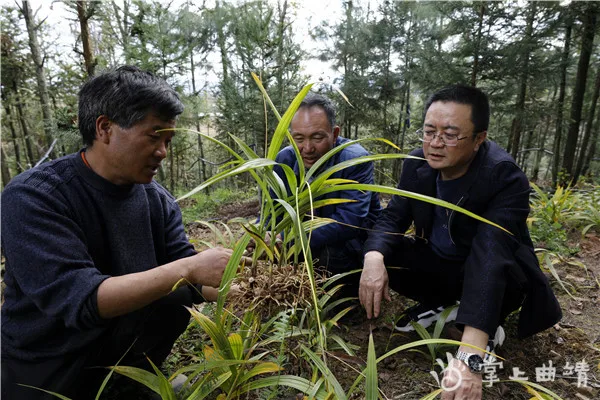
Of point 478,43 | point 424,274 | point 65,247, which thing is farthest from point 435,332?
point 478,43

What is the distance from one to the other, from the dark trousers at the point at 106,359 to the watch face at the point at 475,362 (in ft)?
4.28

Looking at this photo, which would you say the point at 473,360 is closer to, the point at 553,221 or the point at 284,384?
the point at 284,384

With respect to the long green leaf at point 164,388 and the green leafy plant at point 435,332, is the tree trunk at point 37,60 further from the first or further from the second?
the green leafy plant at point 435,332

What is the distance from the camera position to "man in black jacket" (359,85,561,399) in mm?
1500

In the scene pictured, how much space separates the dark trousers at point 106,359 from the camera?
1332 millimetres

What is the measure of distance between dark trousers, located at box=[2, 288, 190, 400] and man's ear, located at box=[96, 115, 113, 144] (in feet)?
2.52

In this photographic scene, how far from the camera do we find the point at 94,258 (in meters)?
1.49

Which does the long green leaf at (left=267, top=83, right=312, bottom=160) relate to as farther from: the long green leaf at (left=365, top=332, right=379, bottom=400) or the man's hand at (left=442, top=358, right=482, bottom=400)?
the man's hand at (left=442, top=358, right=482, bottom=400)

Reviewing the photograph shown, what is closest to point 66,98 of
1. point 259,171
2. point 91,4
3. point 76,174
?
point 91,4

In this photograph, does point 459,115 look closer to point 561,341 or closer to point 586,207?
point 561,341

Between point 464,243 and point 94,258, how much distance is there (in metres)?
1.98

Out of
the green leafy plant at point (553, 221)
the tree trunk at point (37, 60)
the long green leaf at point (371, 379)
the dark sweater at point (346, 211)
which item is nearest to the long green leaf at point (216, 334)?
the long green leaf at point (371, 379)

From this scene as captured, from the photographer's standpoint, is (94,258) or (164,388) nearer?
(164,388)

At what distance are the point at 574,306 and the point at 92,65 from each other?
625cm
